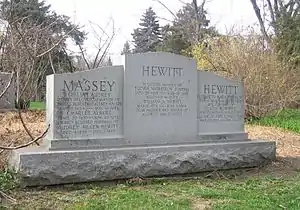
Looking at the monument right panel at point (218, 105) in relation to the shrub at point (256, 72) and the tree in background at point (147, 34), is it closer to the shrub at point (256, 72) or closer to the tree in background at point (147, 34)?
the shrub at point (256, 72)

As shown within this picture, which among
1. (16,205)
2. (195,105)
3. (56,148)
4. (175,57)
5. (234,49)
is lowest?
(16,205)

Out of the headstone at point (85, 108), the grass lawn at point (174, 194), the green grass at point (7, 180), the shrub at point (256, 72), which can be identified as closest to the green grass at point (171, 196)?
the grass lawn at point (174, 194)

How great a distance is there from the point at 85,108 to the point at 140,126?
890 millimetres

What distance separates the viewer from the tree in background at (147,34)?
45250 mm

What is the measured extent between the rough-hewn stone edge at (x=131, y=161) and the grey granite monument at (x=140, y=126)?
0.01 meters

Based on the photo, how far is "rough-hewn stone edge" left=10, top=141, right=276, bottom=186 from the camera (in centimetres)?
572

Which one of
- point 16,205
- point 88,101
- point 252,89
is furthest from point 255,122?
point 16,205

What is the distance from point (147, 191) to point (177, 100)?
1.86 metres

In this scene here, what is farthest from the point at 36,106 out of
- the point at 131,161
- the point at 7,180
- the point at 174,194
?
the point at 174,194

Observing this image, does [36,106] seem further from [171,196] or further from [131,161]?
[171,196]

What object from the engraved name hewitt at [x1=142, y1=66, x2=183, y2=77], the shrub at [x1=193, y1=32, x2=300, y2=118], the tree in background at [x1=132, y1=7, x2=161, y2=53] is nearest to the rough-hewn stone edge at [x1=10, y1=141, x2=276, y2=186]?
the engraved name hewitt at [x1=142, y1=66, x2=183, y2=77]

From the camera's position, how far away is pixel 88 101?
6375mm

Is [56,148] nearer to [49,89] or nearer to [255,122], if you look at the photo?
[49,89]

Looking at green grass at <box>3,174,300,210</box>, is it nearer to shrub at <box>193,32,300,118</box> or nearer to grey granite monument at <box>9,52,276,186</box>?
grey granite monument at <box>9,52,276,186</box>
